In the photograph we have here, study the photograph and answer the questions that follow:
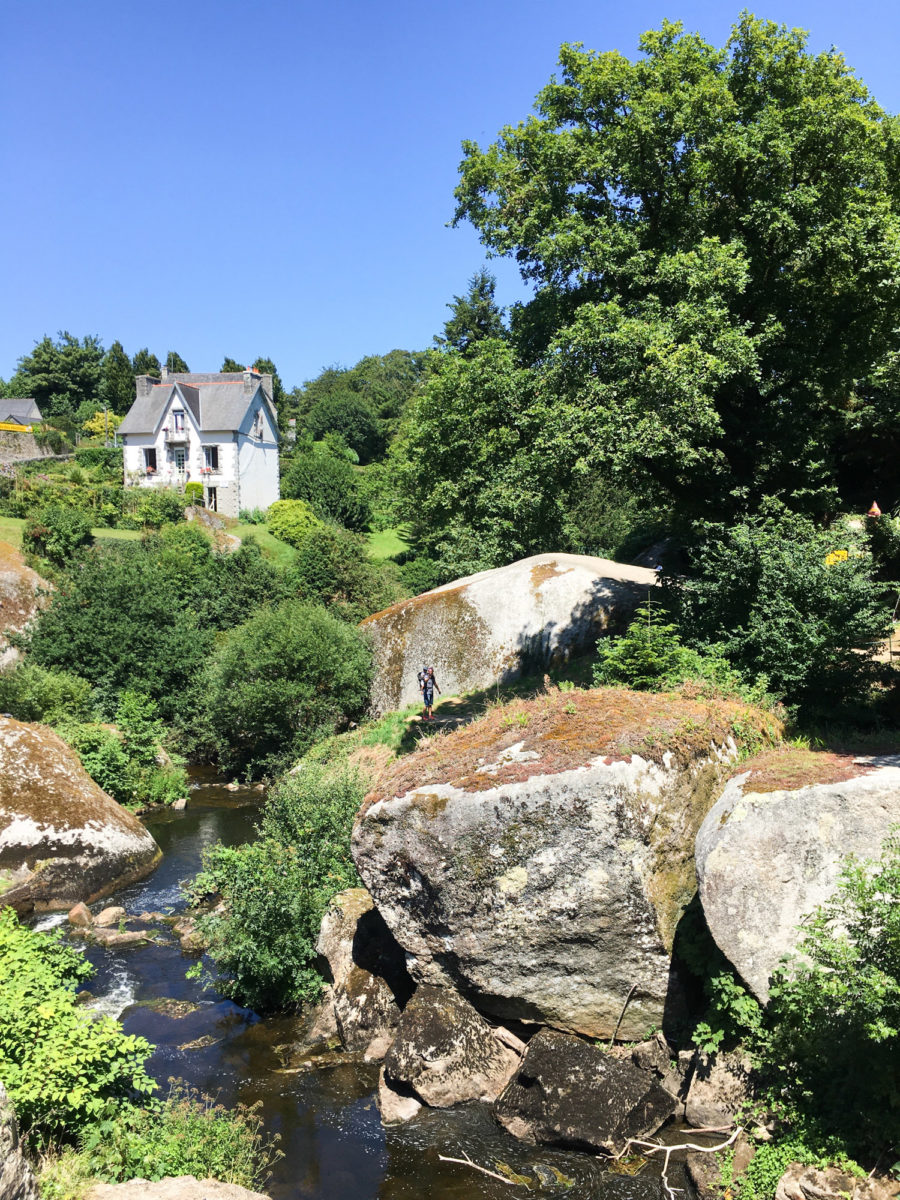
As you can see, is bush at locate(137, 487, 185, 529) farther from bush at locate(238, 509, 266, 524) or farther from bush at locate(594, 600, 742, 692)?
bush at locate(594, 600, 742, 692)

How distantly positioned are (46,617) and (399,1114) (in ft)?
77.6

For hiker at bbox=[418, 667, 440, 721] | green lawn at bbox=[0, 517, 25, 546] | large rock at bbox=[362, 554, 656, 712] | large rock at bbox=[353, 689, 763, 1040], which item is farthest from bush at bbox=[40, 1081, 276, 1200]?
green lawn at bbox=[0, 517, 25, 546]

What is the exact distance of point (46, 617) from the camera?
96.0 feet

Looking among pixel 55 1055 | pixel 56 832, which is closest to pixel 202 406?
pixel 56 832

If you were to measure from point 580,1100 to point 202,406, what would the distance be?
55.3m

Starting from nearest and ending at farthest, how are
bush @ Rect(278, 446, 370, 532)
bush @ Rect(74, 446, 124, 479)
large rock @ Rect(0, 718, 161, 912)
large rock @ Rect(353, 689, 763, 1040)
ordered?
large rock @ Rect(353, 689, 763, 1040)
large rock @ Rect(0, 718, 161, 912)
bush @ Rect(278, 446, 370, 532)
bush @ Rect(74, 446, 124, 479)

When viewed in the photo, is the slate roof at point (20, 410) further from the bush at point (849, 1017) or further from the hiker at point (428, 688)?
the bush at point (849, 1017)

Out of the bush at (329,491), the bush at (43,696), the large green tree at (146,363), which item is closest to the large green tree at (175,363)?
the large green tree at (146,363)

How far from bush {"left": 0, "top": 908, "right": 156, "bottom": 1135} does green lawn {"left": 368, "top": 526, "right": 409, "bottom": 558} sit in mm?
41176

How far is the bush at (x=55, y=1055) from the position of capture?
8.33 m

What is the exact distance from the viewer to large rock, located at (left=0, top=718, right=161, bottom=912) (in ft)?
59.0

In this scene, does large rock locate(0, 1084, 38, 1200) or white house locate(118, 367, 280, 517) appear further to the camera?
white house locate(118, 367, 280, 517)

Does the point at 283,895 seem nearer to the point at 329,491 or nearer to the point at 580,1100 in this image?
the point at 580,1100

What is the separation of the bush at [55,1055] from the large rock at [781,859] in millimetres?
6948
